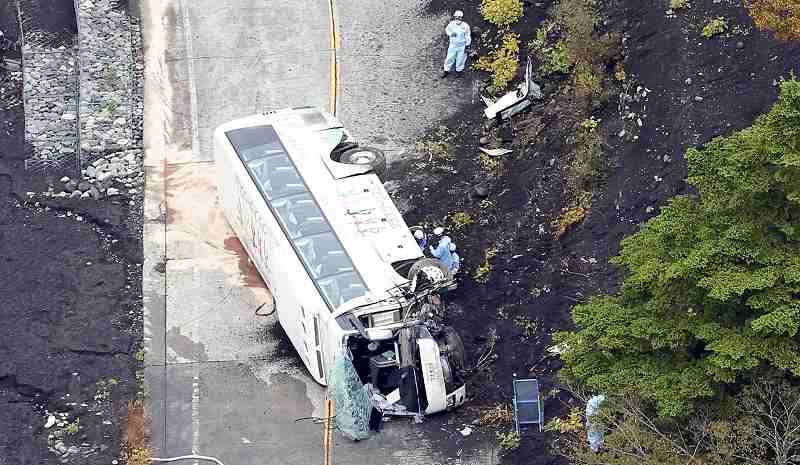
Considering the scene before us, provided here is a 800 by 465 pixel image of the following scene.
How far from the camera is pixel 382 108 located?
24531 millimetres

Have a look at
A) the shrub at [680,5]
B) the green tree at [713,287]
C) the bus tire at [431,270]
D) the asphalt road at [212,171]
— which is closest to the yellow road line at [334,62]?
the asphalt road at [212,171]

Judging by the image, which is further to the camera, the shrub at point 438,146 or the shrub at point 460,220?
the shrub at point 438,146

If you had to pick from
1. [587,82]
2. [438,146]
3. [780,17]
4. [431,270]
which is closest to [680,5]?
[587,82]

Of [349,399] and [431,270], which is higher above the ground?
[431,270]

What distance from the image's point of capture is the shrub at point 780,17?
64.5 feet

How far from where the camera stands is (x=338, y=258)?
19250mm

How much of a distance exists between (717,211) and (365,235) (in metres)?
5.92

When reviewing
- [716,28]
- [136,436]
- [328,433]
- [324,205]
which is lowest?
[136,436]

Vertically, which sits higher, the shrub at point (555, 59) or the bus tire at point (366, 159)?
the shrub at point (555, 59)

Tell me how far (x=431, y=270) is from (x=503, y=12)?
778cm

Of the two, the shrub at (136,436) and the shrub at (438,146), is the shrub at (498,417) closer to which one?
the shrub at (136,436)

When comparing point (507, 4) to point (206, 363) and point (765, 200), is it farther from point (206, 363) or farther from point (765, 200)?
point (765, 200)

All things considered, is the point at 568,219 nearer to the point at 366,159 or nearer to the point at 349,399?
the point at 366,159

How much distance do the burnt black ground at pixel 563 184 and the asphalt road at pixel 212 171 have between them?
153 centimetres
